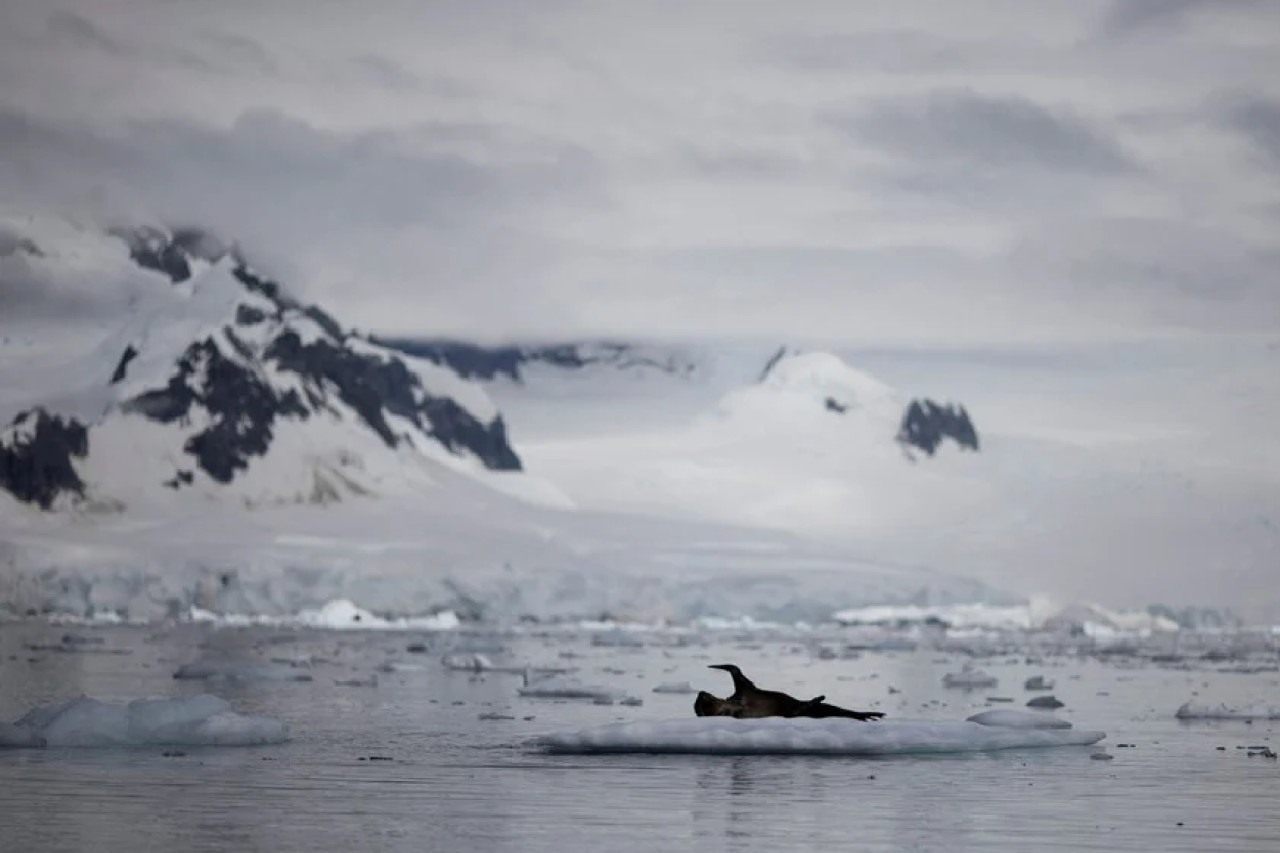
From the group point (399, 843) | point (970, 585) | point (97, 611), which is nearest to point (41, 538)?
point (97, 611)

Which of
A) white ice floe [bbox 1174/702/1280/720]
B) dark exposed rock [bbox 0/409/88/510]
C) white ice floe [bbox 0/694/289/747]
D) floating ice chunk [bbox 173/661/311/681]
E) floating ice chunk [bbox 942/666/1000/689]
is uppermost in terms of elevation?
dark exposed rock [bbox 0/409/88/510]

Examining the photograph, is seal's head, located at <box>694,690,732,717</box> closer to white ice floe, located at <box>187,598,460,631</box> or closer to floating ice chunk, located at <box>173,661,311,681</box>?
floating ice chunk, located at <box>173,661,311,681</box>

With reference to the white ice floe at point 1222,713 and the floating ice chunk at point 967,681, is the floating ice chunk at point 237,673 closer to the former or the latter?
the floating ice chunk at point 967,681

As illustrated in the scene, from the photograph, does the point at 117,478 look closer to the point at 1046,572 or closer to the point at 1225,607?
the point at 1046,572

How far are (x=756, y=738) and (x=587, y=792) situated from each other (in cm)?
450

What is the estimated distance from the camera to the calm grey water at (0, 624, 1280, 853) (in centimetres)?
1878

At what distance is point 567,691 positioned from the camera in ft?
134

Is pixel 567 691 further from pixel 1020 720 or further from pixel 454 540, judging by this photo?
pixel 454 540

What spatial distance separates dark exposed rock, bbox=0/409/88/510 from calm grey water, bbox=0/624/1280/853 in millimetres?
151186

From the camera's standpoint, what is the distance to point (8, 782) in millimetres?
22234

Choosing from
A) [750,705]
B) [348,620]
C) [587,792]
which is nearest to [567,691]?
[750,705]

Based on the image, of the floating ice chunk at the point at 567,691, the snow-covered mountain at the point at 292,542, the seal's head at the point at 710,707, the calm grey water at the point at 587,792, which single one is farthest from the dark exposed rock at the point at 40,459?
the seal's head at the point at 710,707

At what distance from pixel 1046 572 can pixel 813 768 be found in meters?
135

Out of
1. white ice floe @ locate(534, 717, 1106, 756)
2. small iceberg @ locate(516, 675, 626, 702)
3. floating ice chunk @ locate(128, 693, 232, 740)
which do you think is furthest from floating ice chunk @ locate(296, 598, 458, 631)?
white ice floe @ locate(534, 717, 1106, 756)
